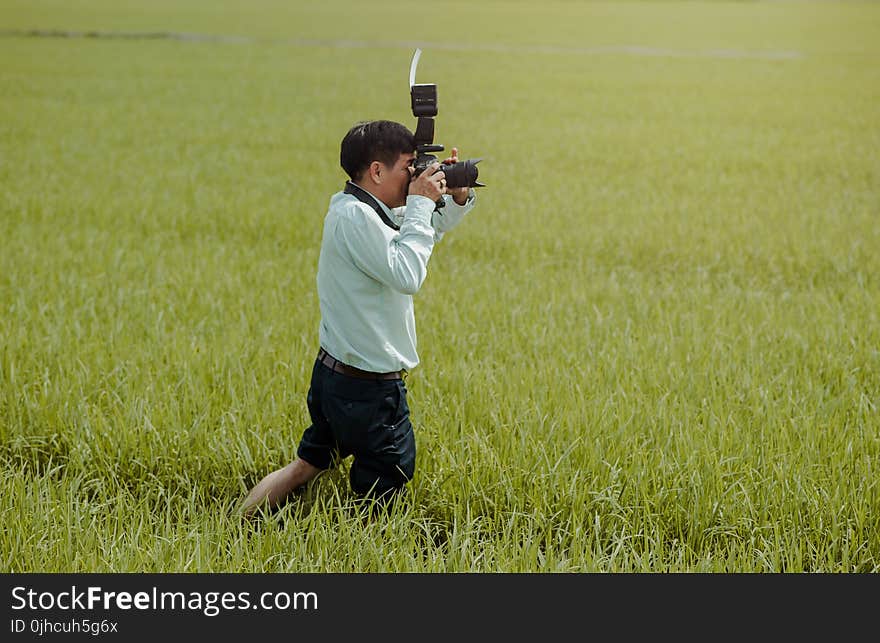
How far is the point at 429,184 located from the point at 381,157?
0.52 ft

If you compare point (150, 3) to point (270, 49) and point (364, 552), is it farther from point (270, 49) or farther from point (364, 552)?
point (364, 552)

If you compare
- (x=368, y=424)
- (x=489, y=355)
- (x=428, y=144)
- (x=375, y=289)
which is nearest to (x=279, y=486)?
(x=368, y=424)

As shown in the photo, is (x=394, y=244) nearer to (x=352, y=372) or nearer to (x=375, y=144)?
(x=375, y=144)

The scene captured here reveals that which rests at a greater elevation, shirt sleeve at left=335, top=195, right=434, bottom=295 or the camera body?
the camera body

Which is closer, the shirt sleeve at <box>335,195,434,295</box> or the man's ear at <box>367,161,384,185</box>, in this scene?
the shirt sleeve at <box>335,195,434,295</box>

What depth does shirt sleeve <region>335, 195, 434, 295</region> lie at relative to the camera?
2211 millimetres

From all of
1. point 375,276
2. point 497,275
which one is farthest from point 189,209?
point 375,276

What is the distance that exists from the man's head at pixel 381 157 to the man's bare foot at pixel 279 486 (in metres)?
0.87

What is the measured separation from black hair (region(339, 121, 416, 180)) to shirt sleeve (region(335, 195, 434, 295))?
0.13m

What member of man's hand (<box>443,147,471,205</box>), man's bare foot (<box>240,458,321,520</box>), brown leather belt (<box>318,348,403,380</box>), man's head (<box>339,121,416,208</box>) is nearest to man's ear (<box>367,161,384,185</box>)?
man's head (<box>339,121,416,208</box>)

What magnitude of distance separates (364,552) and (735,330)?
106 inches

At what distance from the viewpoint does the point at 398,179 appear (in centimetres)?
234

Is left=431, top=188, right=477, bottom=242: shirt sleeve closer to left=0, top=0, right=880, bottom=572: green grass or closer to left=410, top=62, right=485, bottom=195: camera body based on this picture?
left=410, top=62, right=485, bottom=195: camera body

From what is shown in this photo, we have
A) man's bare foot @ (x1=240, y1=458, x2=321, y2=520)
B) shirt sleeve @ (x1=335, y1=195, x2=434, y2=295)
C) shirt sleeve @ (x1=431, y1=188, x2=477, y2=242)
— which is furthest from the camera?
man's bare foot @ (x1=240, y1=458, x2=321, y2=520)
